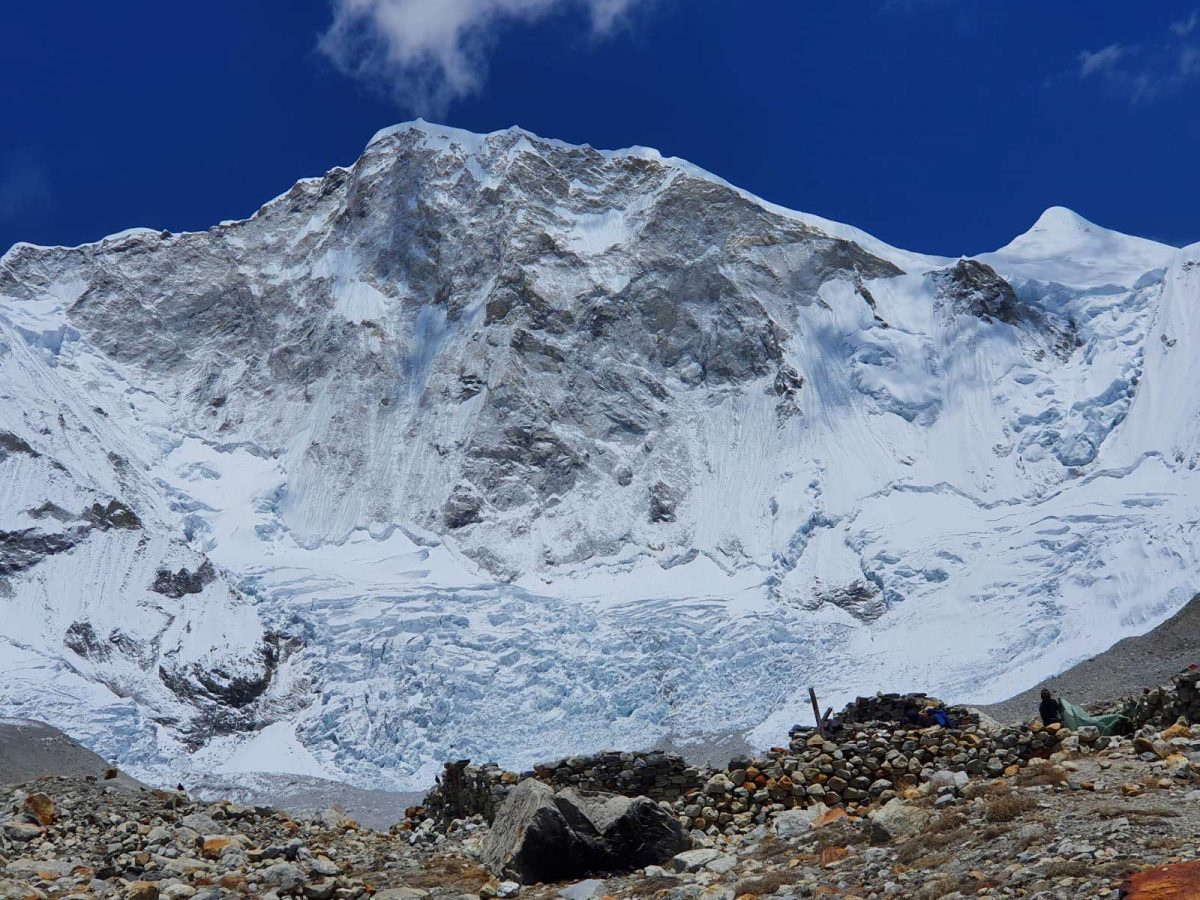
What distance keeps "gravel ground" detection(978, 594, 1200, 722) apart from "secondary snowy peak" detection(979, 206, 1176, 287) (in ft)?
192

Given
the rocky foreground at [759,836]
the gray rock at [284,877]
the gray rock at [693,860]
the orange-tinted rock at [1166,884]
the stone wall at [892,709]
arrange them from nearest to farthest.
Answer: the orange-tinted rock at [1166,884]
the rocky foreground at [759,836]
the gray rock at [284,877]
the gray rock at [693,860]
the stone wall at [892,709]

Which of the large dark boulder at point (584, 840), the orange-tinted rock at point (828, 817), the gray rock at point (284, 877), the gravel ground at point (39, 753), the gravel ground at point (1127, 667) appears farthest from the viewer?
the gravel ground at point (39, 753)

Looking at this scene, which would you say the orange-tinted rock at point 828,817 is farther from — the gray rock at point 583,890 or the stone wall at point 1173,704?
the stone wall at point 1173,704

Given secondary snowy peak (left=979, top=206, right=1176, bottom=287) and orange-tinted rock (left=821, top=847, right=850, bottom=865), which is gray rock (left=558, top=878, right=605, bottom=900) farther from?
secondary snowy peak (left=979, top=206, right=1176, bottom=287)

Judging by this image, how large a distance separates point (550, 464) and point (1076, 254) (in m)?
57.3

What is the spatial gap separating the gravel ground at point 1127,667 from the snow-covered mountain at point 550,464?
17.8 feet

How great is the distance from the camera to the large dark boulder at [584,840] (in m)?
12.4

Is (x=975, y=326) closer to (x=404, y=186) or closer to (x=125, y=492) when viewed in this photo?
(x=404, y=186)

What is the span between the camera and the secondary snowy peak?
123 meters

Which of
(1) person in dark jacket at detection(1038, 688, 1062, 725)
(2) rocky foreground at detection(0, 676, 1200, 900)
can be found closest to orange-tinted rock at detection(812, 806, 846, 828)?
(2) rocky foreground at detection(0, 676, 1200, 900)

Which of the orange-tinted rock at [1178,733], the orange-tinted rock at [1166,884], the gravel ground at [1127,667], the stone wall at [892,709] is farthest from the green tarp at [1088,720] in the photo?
the gravel ground at [1127,667]

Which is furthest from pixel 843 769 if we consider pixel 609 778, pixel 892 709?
pixel 892 709

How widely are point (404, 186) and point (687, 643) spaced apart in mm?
81889

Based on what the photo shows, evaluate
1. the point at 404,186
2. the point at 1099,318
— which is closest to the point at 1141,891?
the point at 1099,318
